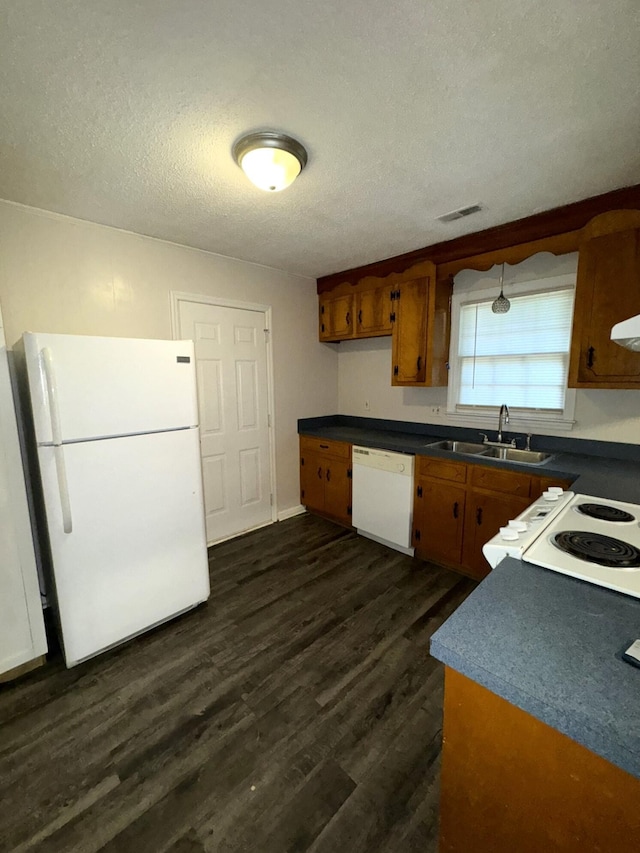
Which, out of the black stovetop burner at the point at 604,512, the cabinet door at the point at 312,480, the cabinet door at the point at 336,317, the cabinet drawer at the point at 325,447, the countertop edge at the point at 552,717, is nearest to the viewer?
the countertop edge at the point at 552,717

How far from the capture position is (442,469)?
262cm

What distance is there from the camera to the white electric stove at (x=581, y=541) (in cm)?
96

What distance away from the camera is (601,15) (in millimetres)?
1016

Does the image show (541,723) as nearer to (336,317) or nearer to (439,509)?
(439,509)

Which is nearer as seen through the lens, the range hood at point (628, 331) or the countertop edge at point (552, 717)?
the countertop edge at point (552, 717)

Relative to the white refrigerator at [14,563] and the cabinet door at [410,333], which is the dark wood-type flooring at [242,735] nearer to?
the white refrigerator at [14,563]

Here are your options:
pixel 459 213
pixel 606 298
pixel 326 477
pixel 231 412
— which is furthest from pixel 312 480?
pixel 606 298

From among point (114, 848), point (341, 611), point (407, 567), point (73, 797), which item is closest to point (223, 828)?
point (114, 848)

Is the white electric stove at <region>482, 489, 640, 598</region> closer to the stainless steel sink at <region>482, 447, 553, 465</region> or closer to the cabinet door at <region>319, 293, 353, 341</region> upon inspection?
the stainless steel sink at <region>482, 447, 553, 465</region>

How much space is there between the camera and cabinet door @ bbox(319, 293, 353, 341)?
11.4 ft

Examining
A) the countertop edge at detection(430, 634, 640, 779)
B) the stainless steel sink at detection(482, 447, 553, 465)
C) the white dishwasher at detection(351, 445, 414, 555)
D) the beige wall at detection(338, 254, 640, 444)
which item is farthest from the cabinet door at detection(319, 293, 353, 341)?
the countertop edge at detection(430, 634, 640, 779)

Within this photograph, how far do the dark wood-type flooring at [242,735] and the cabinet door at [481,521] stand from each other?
1.03 ft

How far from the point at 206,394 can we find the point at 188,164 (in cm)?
165

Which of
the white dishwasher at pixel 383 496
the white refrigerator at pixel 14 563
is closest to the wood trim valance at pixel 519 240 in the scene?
A: the white dishwasher at pixel 383 496
